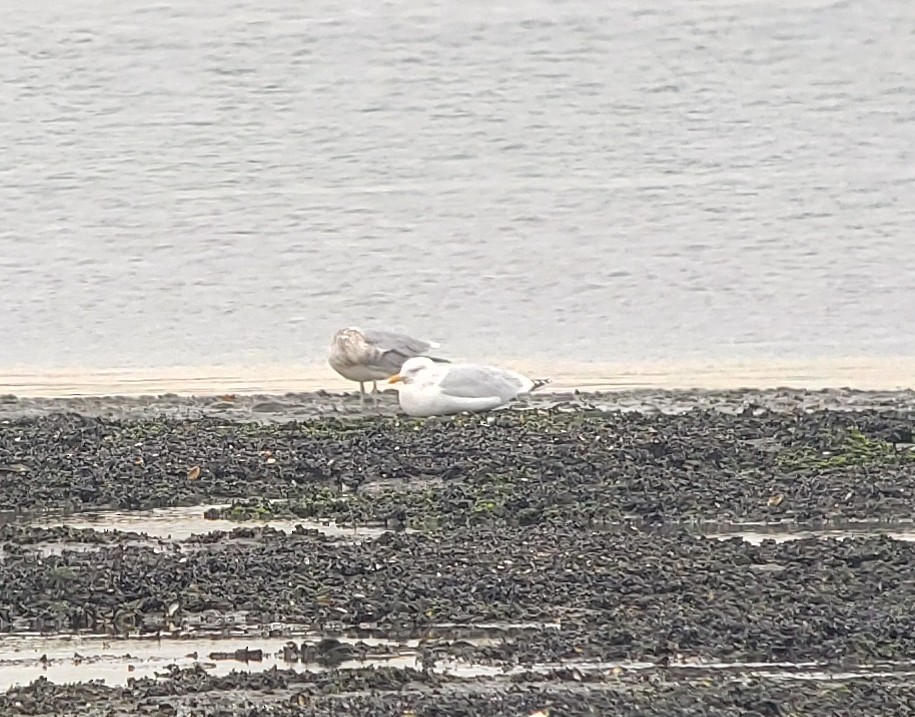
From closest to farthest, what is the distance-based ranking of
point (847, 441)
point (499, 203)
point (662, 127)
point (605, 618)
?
1. point (605, 618)
2. point (847, 441)
3. point (499, 203)
4. point (662, 127)

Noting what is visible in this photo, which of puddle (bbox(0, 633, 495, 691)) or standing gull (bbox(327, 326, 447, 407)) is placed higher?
puddle (bbox(0, 633, 495, 691))

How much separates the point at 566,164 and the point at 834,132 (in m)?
3.48

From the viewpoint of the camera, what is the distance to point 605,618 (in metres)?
6.49

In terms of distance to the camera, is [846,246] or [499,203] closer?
[846,246]

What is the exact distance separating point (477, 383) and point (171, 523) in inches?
113

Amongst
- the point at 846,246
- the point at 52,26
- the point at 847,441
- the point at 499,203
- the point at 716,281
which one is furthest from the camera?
the point at 52,26

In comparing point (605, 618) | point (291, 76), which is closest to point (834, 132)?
point (291, 76)

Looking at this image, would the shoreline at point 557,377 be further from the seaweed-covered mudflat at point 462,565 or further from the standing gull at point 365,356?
the seaweed-covered mudflat at point 462,565

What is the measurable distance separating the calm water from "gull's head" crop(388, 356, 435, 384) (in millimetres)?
3646

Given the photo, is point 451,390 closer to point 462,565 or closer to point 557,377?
point 557,377

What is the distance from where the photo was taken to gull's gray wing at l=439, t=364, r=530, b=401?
35.5 ft

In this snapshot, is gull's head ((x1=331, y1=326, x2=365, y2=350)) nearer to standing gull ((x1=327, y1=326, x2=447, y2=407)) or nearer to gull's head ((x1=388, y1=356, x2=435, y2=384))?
standing gull ((x1=327, y1=326, x2=447, y2=407))


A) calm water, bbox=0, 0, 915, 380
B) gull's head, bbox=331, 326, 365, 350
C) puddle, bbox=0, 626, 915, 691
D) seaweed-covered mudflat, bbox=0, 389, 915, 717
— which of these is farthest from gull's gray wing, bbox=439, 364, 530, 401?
puddle, bbox=0, 626, 915, 691

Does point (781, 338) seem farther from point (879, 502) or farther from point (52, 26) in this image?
point (52, 26)
